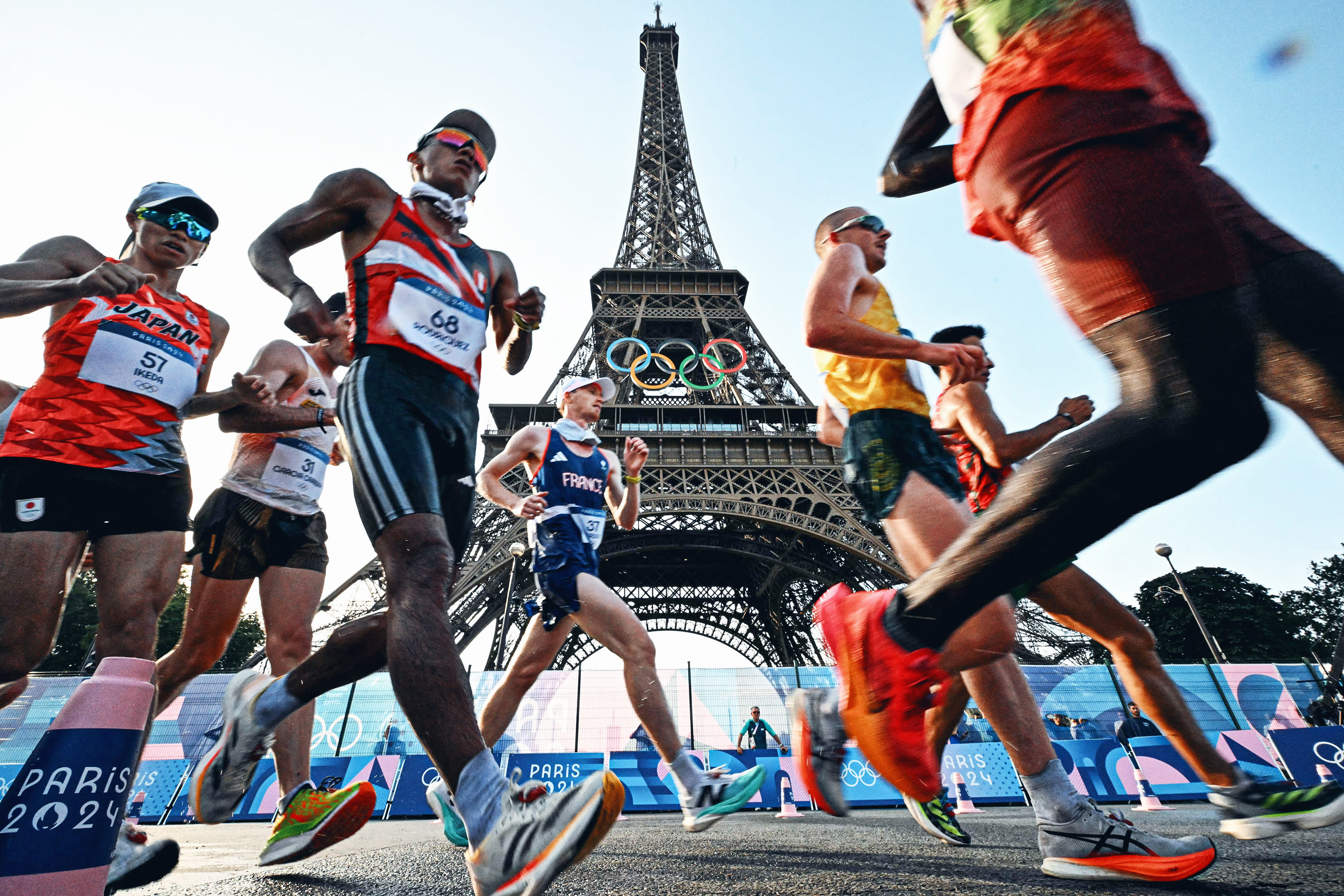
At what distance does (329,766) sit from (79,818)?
9648mm

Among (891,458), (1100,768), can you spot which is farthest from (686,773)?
(1100,768)

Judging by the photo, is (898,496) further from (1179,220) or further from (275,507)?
(275,507)

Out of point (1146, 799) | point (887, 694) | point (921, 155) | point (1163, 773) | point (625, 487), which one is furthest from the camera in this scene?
point (1163, 773)

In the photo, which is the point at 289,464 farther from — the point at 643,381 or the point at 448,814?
the point at 643,381

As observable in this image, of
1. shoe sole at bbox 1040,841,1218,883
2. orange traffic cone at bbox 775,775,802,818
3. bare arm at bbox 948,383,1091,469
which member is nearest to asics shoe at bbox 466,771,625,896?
shoe sole at bbox 1040,841,1218,883

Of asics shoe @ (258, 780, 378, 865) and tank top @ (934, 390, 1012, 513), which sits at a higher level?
tank top @ (934, 390, 1012, 513)

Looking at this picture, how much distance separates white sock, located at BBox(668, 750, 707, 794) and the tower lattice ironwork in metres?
14.5

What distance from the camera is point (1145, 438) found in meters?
1.21

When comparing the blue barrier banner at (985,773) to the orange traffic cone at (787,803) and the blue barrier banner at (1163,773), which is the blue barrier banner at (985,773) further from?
the orange traffic cone at (787,803)

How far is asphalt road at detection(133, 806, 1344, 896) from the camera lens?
1944mm

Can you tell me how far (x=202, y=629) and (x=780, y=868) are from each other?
279 cm

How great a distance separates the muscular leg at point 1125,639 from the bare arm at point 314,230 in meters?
2.43

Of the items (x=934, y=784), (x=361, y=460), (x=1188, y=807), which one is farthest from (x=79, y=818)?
(x=1188, y=807)

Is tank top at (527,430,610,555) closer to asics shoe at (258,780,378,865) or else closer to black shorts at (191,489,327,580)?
black shorts at (191,489,327,580)
